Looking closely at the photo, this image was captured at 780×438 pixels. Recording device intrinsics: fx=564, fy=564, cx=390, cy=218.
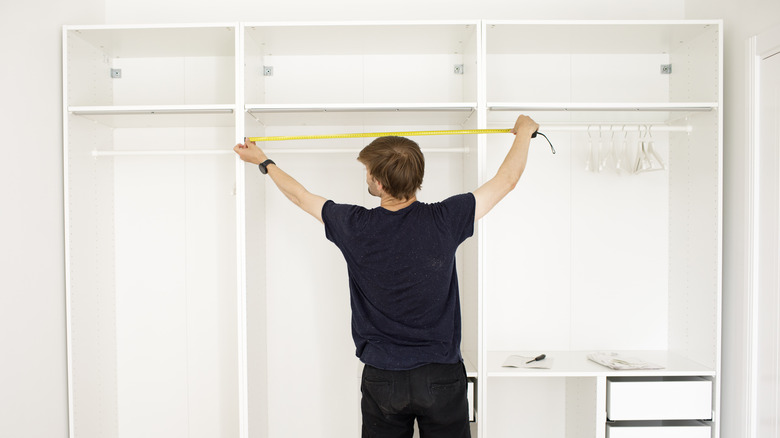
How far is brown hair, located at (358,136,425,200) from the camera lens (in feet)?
5.74

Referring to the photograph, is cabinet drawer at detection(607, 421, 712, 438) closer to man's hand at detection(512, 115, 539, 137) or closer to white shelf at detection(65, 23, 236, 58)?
man's hand at detection(512, 115, 539, 137)

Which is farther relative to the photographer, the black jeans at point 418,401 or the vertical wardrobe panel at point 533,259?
the vertical wardrobe panel at point 533,259

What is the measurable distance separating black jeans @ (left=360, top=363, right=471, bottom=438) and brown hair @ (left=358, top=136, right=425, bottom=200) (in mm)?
588

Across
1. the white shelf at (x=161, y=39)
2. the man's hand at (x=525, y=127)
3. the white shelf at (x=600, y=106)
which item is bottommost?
the man's hand at (x=525, y=127)

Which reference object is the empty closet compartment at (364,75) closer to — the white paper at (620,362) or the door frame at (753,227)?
the door frame at (753,227)

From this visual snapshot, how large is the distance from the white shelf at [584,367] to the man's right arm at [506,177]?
91cm

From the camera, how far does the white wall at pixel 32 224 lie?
2.17m

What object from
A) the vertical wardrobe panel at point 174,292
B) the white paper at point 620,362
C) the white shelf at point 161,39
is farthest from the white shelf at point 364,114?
the white paper at point 620,362

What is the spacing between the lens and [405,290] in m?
1.80

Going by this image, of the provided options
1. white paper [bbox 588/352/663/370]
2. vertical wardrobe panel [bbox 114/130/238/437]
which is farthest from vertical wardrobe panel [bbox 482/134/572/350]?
vertical wardrobe panel [bbox 114/130/238/437]

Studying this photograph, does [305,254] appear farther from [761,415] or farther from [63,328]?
[761,415]

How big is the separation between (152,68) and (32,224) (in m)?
1.05

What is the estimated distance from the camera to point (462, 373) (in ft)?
6.25

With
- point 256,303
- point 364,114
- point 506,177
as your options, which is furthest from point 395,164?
point 256,303
